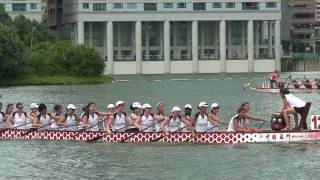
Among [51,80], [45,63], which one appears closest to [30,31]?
[45,63]

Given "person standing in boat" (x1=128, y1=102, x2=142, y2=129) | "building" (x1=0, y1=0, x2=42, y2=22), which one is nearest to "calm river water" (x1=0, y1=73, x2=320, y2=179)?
"person standing in boat" (x1=128, y1=102, x2=142, y2=129)

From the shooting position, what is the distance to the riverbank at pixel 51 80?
11288 centimetres

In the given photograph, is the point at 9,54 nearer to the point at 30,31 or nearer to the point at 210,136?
the point at 30,31

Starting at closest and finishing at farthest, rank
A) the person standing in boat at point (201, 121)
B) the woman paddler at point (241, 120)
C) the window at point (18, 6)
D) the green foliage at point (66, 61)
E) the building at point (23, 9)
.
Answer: the woman paddler at point (241, 120) → the person standing in boat at point (201, 121) → the green foliage at point (66, 61) → the building at point (23, 9) → the window at point (18, 6)

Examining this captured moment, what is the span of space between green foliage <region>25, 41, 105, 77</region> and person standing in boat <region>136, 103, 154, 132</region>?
86.8m

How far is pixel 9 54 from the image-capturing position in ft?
358

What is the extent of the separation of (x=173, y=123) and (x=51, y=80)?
8472 centimetres

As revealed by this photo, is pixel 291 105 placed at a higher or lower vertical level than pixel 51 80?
higher

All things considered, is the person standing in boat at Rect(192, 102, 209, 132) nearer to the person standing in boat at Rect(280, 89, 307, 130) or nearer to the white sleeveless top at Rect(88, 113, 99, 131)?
the person standing in boat at Rect(280, 89, 307, 130)

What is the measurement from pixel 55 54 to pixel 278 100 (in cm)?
6020

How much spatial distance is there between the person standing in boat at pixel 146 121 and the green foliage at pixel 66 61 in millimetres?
86842

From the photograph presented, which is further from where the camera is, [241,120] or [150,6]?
[150,6]

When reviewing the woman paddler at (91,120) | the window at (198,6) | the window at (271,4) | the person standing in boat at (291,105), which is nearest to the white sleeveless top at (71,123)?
the woman paddler at (91,120)

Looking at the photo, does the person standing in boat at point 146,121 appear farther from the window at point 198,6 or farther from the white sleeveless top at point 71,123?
the window at point 198,6
